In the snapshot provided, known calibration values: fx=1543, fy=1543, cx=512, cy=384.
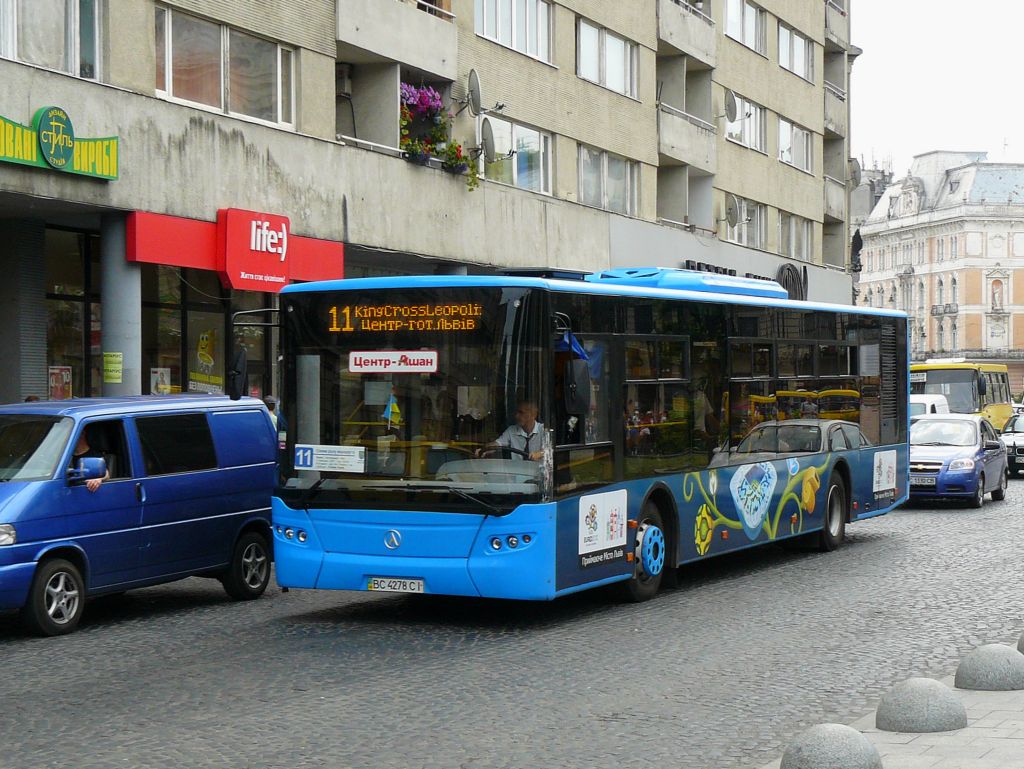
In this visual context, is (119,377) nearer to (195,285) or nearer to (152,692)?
(195,285)

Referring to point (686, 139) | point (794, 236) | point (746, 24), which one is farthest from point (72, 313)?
point (794, 236)

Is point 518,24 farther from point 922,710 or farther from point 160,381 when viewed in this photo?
point 922,710

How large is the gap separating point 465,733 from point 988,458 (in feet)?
65.1

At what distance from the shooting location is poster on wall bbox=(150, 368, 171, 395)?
73.8 feet

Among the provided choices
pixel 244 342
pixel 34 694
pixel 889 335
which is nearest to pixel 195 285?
pixel 244 342

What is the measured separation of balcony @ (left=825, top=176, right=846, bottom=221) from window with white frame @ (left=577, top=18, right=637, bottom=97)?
609 inches

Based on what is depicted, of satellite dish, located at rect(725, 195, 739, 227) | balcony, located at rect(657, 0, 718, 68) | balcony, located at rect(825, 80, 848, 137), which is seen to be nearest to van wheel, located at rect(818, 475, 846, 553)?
balcony, located at rect(657, 0, 718, 68)

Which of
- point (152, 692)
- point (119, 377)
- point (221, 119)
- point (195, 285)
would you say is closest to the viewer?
point (152, 692)

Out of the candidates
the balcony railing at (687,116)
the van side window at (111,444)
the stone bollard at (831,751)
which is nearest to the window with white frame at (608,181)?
the balcony railing at (687,116)

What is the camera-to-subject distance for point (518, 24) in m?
29.9

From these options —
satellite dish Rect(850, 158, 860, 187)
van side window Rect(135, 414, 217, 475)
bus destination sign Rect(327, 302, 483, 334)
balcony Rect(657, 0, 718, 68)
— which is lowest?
van side window Rect(135, 414, 217, 475)

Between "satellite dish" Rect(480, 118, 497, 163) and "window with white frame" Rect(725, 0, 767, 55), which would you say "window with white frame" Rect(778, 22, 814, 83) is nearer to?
"window with white frame" Rect(725, 0, 767, 55)

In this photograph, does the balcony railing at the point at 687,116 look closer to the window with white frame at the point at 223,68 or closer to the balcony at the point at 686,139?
the balcony at the point at 686,139

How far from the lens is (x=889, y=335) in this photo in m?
19.7
